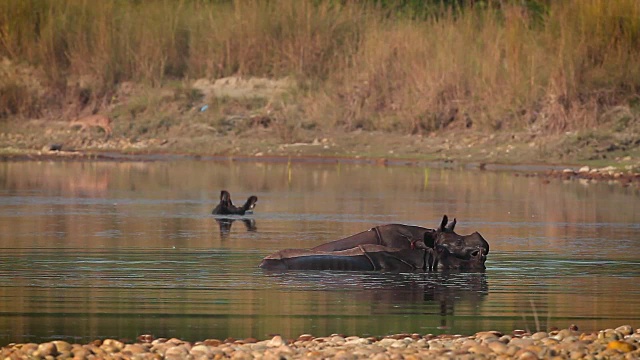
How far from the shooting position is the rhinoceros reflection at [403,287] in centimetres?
1095

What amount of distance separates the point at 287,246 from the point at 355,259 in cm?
240

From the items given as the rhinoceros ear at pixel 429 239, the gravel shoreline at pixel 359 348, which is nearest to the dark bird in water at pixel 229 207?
the rhinoceros ear at pixel 429 239

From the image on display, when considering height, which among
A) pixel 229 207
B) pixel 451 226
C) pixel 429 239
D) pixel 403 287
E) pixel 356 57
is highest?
pixel 356 57

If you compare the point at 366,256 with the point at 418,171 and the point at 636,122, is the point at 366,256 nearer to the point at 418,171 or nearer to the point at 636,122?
the point at 418,171

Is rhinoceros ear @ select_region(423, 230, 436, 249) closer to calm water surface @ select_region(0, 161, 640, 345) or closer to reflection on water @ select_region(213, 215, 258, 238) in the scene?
calm water surface @ select_region(0, 161, 640, 345)

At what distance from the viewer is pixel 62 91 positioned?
33.6 meters

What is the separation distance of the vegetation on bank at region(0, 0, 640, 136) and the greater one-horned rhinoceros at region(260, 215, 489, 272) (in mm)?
14900

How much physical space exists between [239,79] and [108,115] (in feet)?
9.72

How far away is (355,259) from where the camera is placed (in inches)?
512

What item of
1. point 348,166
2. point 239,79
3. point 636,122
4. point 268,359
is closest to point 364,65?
point 239,79

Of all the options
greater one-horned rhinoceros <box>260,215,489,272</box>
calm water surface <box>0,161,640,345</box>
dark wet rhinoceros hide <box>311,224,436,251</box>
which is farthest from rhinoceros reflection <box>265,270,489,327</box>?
dark wet rhinoceros hide <box>311,224,436,251</box>

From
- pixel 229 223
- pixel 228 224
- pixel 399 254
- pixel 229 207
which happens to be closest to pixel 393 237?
pixel 399 254

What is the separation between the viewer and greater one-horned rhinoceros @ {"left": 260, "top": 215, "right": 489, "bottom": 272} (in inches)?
513

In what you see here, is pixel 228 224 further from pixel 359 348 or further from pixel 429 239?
pixel 359 348
